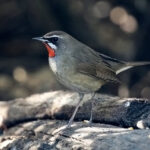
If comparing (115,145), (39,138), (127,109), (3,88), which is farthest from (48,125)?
(3,88)

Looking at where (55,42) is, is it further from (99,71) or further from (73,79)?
(99,71)

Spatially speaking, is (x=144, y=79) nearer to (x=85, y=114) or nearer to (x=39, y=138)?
(x=85, y=114)

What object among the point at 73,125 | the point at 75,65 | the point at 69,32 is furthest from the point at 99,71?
the point at 69,32

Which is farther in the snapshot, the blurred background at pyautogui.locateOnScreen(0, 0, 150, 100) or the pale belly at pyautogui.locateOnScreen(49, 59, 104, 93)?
the blurred background at pyautogui.locateOnScreen(0, 0, 150, 100)

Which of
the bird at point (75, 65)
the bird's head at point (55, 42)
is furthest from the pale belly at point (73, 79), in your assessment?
the bird's head at point (55, 42)

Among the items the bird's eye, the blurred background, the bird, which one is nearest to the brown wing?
the bird

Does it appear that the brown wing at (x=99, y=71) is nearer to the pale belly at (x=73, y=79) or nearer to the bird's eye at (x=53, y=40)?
the pale belly at (x=73, y=79)

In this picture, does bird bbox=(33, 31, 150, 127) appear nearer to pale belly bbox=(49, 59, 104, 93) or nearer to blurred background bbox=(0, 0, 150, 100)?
pale belly bbox=(49, 59, 104, 93)
